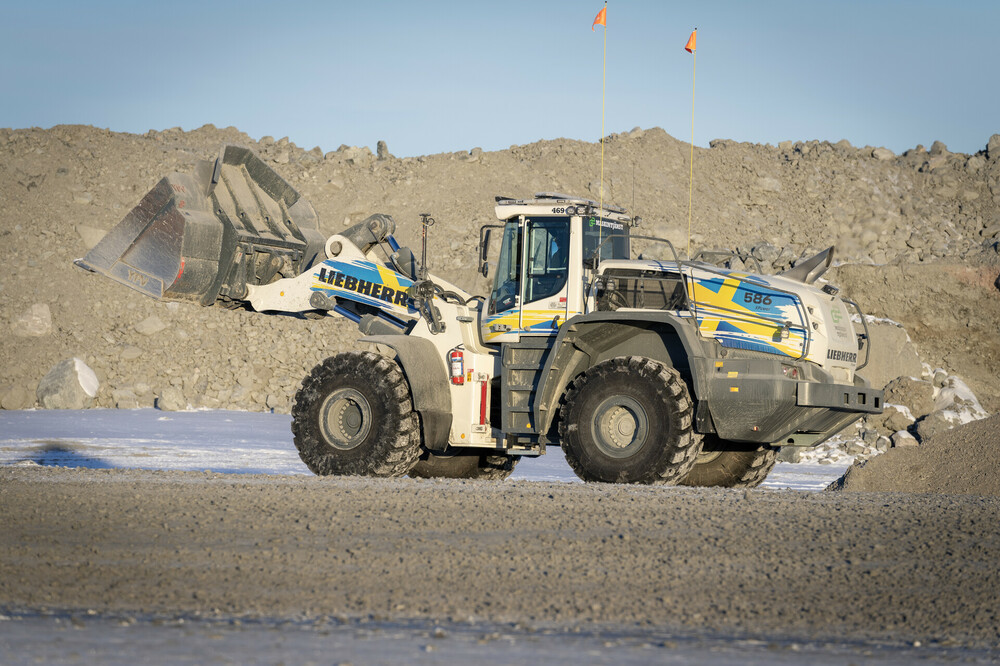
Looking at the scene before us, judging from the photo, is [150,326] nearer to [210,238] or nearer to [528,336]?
[210,238]

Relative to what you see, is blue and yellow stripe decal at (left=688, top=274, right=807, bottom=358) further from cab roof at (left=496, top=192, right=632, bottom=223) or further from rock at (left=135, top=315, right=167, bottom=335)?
rock at (left=135, top=315, right=167, bottom=335)

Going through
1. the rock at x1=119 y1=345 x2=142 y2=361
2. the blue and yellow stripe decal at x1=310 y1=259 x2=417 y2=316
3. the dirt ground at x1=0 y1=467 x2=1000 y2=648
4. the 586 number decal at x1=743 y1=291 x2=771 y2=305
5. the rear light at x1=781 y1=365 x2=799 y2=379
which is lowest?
the dirt ground at x1=0 y1=467 x2=1000 y2=648

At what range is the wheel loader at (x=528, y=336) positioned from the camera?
9977 mm

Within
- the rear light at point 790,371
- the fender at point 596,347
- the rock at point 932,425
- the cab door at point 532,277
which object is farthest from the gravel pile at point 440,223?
the rear light at point 790,371

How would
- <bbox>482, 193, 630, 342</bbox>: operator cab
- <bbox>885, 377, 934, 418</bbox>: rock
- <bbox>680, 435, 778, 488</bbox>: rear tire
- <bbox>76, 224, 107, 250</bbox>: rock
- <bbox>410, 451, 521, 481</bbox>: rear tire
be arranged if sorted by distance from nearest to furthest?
<bbox>482, 193, 630, 342</bbox>: operator cab, <bbox>680, 435, 778, 488</bbox>: rear tire, <bbox>410, 451, 521, 481</bbox>: rear tire, <bbox>885, 377, 934, 418</bbox>: rock, <bbox>76, 224, 107, 250</bbox>: rock

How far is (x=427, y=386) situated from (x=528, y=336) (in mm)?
1143

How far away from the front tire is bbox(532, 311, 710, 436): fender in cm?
32

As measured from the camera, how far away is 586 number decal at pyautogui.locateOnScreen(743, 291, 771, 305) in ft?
33.1

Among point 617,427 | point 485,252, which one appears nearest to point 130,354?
point 485,252

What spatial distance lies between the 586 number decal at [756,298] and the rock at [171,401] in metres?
17.6

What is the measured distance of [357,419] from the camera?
1173cm

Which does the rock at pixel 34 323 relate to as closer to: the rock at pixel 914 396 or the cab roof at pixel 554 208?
the rock at pixel 914 396

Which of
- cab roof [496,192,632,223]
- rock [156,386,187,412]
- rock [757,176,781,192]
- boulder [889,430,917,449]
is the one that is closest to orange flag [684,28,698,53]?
cab roof [496,192,632,223]

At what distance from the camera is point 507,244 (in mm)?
11242
